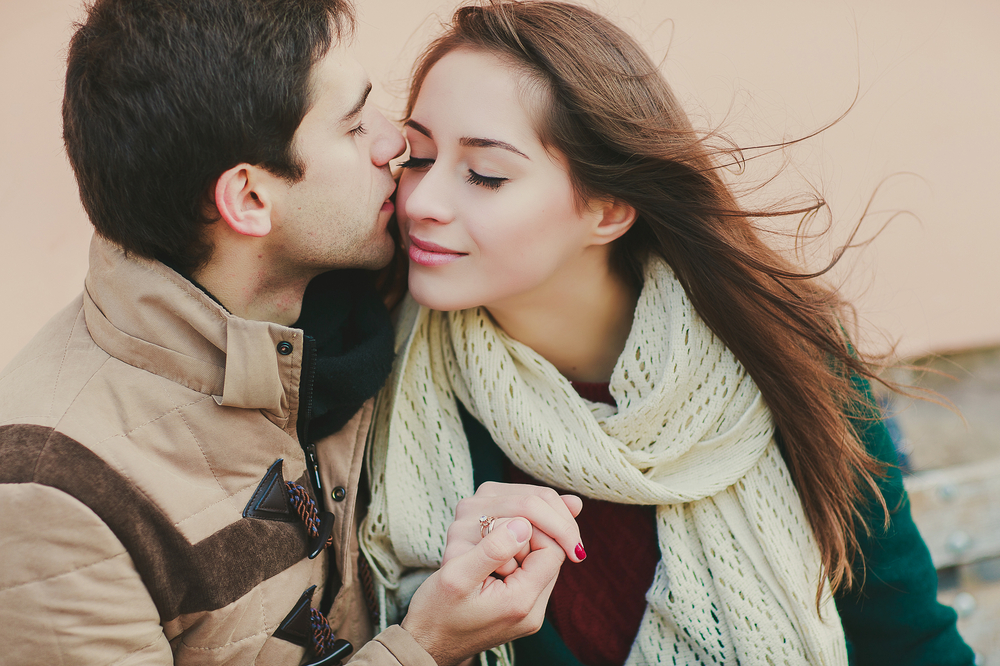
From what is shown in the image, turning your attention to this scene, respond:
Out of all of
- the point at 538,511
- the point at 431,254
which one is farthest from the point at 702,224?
the point at 538,511

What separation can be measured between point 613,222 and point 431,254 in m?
0.47

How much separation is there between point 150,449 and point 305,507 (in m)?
0.35

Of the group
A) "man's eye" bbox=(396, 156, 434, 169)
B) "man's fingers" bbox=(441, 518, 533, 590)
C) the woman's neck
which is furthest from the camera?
the woman's neck

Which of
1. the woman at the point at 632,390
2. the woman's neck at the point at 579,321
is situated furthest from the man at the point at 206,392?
the woman's neck at the point at 579,321

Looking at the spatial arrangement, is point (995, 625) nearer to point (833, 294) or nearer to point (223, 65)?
point (833, 294)

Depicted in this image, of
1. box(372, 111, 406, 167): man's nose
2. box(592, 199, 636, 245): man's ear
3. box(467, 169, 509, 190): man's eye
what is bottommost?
box(592, 199, 636, 245): man's ear

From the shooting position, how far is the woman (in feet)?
5.45

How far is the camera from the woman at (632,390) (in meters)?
1.66

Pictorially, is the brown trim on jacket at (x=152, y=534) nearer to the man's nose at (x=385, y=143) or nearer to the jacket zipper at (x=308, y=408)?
the jacket zipper at (x=308, y=408)

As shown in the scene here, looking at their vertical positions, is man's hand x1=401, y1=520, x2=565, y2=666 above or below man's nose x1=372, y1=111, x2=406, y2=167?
below

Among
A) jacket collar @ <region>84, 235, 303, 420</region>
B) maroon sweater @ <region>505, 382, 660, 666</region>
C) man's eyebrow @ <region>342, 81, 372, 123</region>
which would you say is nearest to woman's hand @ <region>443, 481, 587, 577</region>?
maroon sweater @ <region>505, 382, 660, 666</region>

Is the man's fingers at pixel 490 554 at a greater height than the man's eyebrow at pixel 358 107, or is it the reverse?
the man's eyebrow at pixel 358 107

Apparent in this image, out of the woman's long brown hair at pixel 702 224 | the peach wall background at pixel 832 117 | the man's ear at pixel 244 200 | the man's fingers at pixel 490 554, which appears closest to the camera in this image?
the man's fingers at pixel 490 554

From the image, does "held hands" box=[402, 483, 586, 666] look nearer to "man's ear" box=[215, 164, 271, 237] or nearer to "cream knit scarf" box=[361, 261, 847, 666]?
"cream knit scarf" box=[361, 261, 847, 666]
